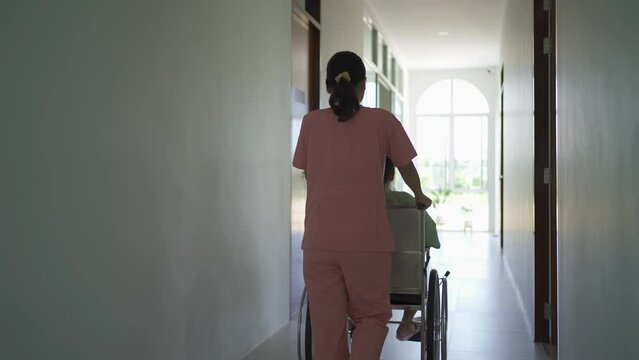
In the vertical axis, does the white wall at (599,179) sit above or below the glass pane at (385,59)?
below

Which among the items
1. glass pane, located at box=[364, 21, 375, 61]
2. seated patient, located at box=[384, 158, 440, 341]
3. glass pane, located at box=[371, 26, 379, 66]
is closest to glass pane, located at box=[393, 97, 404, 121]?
glass pane, located at box=[371, 26, 379, 66]

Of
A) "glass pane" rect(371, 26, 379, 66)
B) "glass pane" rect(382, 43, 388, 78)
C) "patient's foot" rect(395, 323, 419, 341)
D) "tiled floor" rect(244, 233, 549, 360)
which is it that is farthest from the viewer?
"glass pane" rect(382, 43, 388, 78)

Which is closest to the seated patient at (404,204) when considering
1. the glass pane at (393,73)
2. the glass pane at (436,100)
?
the glass pane at (393,73)

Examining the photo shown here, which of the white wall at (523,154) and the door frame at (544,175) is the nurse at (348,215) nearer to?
the door frame at (544,175)

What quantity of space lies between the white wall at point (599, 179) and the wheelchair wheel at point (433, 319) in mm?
559

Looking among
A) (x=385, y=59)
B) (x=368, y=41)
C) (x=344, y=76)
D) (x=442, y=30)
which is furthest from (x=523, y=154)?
(x=385, y=59)

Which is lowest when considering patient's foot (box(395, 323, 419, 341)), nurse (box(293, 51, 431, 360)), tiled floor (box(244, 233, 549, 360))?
tiled floor (box(244, 233, 549, 360))

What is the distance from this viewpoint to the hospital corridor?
1.87m

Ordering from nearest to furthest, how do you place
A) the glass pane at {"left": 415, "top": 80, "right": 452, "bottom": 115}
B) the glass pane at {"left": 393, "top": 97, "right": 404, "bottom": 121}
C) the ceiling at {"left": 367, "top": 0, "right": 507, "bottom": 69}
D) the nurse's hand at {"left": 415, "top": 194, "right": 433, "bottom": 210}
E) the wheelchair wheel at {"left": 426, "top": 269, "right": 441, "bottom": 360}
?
the nurse's hand at {"left": 415, "top": 194, "right": 433, "bottom": 210} → the wheelchair wheel at {"left": 426, "top": 269, "right": 441, "bottom": 360} → the ceiling at {"left": 367, "top": 0, "right": 507, "bottom": 69} → the glass pane at {"left": 393, "top": 97, "right": 404, "bottom": 121} → the glass pane at {"left": 415, "top": 80, "right": 452, "bottom": 115}

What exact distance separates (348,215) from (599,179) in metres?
0.85

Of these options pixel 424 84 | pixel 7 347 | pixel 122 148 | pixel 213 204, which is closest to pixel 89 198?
pixel 122 148

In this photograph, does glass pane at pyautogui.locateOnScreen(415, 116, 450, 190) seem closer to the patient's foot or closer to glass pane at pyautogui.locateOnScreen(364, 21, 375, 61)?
glass pane at pyautogui.locateOnScreen(364, 21, 375, 61)

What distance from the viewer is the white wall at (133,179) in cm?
189

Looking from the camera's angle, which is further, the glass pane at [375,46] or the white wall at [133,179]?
the glass pane at [375,46]
